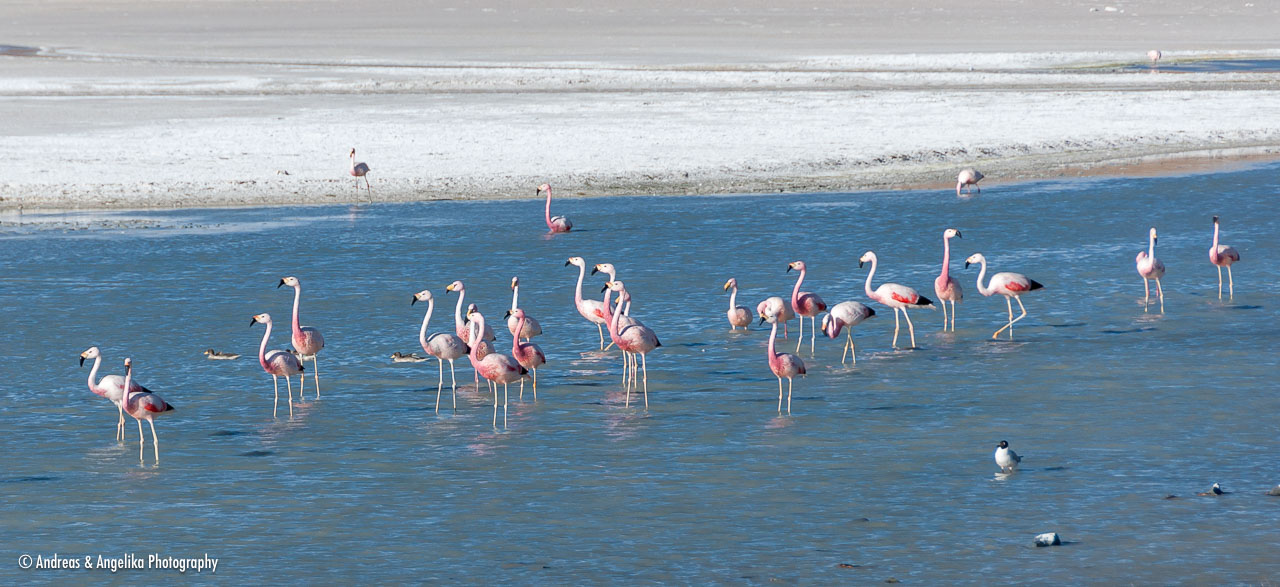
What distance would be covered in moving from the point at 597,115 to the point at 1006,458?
23.0 metres

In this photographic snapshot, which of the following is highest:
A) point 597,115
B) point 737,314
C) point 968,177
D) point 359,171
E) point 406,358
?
point 597,115

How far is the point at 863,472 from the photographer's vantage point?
10.2 meters

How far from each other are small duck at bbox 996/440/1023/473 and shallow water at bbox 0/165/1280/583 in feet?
0.36

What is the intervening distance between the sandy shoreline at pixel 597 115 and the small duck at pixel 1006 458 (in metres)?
14.3

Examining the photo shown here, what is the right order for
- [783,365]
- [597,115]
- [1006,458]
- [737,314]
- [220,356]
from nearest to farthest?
1. [1006,458]
2. [783,365]
3. [220,356]
4. [737,314]
5. [597,115]

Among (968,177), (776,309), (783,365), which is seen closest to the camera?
(783,365)

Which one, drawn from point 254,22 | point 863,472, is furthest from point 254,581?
point 254,22

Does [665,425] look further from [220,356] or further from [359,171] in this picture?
[359,171]

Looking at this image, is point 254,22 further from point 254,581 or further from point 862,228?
point 254,581

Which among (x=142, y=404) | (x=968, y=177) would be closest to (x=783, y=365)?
(x=142, y=404)

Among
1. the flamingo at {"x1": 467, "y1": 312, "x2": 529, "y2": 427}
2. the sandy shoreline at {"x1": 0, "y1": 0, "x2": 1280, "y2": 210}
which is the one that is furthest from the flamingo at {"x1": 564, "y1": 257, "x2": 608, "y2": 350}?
the sandy shoreline at {"x1": 0, "y1": 0, "x2": 1280, "y2": 210}

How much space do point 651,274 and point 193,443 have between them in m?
7.30

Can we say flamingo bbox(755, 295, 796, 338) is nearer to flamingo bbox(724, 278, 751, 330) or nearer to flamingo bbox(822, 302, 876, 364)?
flamingo bbox(724, 278, 751, 330)

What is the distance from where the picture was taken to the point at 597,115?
32219 millimetres
